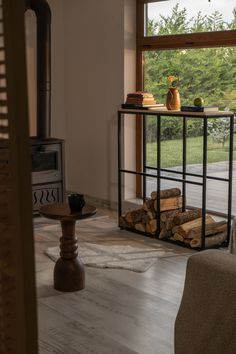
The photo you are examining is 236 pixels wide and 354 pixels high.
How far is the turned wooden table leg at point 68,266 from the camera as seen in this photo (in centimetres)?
338

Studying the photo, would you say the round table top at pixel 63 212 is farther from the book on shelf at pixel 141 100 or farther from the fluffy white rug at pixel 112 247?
the book on shelf at pixel 141 100

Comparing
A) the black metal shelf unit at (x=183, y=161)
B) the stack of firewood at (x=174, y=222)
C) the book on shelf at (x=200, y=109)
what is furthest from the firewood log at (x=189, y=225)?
the book on shelf at (x=200, y=109)

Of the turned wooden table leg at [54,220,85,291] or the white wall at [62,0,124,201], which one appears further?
the white wall at [62,0,124,201]

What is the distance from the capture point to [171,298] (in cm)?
338

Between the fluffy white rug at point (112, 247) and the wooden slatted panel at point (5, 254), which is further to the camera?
the fluffy white rug at point (112, 247)

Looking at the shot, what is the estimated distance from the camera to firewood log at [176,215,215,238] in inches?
174

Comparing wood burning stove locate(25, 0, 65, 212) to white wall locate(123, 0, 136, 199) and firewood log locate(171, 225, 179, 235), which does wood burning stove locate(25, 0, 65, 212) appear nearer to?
white wall locate(123, 0, 136, 199)

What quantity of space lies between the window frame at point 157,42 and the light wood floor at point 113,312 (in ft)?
6.13

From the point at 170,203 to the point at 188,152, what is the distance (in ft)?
1.81

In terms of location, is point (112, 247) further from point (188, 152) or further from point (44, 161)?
point (44, 161)

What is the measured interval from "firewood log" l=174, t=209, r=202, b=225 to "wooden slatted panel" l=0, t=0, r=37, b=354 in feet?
13.7

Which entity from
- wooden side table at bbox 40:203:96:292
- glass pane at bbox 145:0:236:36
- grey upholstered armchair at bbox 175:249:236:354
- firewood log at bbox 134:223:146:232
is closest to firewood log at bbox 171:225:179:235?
firewood log at bbox 134:223:146:232

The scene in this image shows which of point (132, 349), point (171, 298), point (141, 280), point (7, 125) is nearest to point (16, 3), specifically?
point (7, 125)

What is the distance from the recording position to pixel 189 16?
4.96 meters
